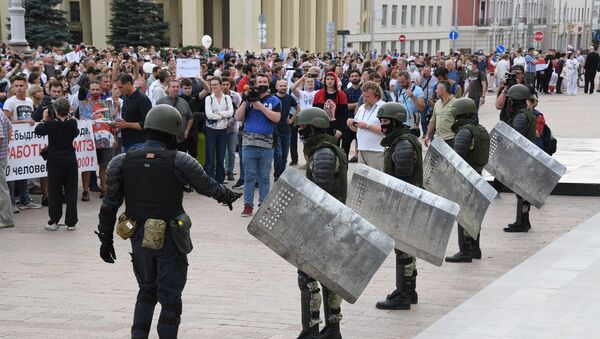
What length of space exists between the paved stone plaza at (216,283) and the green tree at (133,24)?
165ft

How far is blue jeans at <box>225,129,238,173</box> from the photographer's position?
651 inches

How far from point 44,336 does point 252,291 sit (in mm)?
2208

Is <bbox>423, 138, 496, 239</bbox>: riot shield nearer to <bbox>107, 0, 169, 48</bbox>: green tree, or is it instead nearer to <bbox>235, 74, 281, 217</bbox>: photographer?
<bbox>235, 74, 281, 217</bbox>: photographer

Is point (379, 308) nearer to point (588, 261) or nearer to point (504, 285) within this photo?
point (504, 285)

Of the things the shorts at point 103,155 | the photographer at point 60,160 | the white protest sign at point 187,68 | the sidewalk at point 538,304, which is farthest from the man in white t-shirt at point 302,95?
the sidewalk at point 538,304

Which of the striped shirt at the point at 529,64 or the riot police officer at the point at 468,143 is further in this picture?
the striped shirt at the point at 529,64

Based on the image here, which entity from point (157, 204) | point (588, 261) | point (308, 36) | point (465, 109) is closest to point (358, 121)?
point (465, 109)

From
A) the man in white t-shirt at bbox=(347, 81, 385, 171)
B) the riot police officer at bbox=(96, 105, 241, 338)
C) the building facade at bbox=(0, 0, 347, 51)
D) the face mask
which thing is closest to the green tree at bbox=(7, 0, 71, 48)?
the building facade at bbox=(0, 0, 347, 51)

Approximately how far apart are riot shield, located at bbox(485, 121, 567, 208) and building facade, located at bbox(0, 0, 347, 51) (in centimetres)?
5671

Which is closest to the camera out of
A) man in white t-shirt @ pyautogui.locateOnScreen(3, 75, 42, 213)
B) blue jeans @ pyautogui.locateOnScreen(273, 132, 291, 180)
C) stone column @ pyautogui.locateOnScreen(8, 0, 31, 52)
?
man in white t-shirt @ pyautogui.locateOnScreen(3, 75, 42, 213)

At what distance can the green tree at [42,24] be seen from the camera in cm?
5784

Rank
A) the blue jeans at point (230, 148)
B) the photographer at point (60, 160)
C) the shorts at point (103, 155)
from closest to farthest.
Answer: the photographer at point (60, 160), the shorts at point (103, 155), the blue jeans at point (230, 148)

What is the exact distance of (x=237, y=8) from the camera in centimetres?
6850

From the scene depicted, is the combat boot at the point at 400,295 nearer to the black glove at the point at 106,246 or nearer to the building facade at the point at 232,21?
the black glove at the point at 106,246
